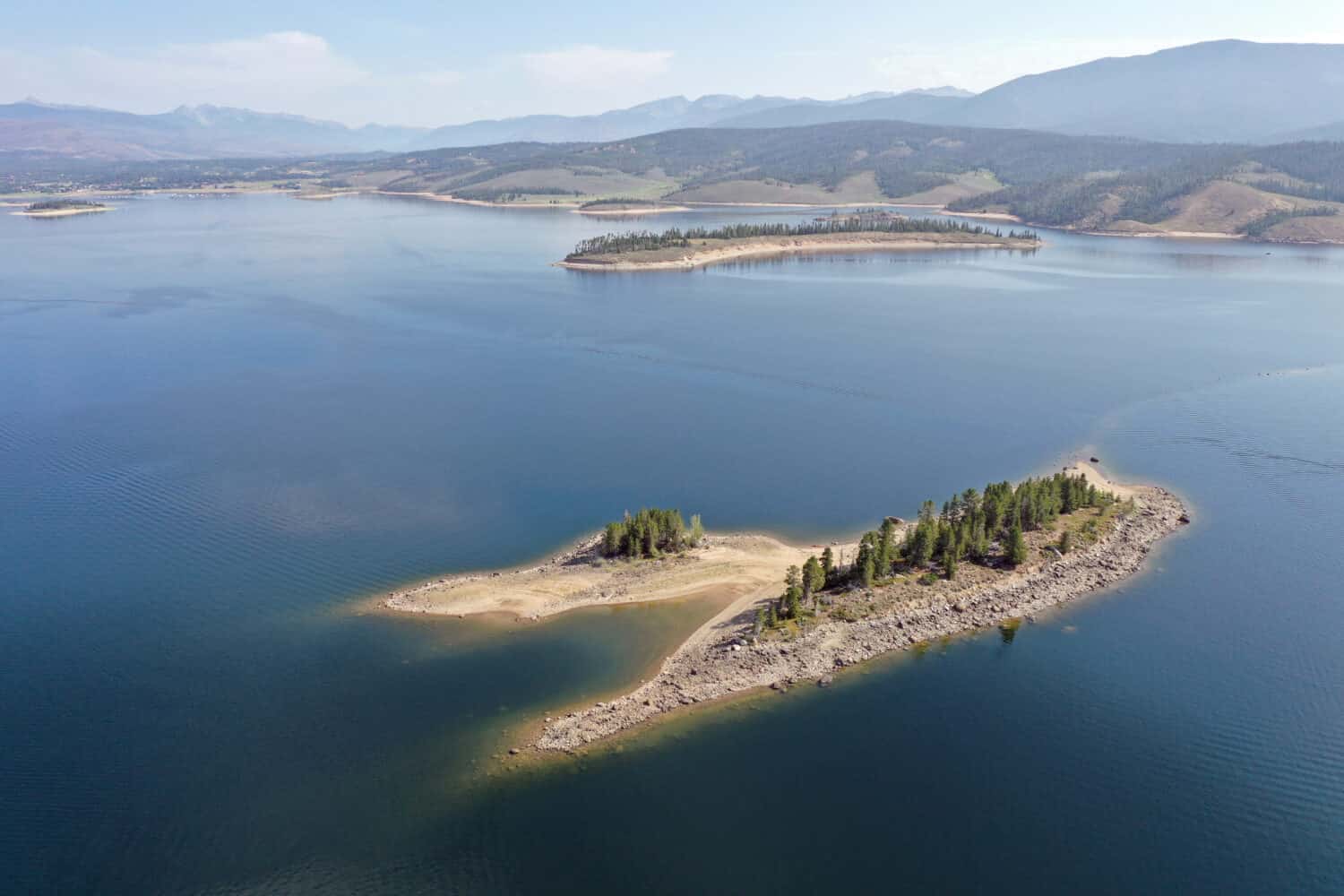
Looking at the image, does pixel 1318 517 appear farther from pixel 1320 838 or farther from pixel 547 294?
pixel 547 294

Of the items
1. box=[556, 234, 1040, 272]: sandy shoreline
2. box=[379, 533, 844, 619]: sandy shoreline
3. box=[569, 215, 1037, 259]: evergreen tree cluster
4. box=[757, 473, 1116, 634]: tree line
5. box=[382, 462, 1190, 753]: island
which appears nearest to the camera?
box=[382, 462, 1190, 753]: island

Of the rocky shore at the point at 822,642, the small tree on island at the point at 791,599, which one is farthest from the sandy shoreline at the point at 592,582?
the rocky shore at the point at 822,642

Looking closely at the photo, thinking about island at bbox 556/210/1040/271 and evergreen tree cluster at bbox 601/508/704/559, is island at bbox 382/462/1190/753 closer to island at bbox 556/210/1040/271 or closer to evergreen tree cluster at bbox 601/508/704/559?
evergreen tree cluster at bbox 601/508/704/559

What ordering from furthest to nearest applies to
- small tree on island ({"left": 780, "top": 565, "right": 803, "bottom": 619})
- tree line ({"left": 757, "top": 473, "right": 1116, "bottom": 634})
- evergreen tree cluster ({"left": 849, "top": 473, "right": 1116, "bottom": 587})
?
evergreen tree cluster ({"left": 849, "top": 473, "right": 1116, "bottom": 587}), tree line ({"left": 757, "top": 473, "right": 1116, "bottom": 634}), small tree on island ({"left": 780, "top": 565, "right": 803, "bottom": 619})

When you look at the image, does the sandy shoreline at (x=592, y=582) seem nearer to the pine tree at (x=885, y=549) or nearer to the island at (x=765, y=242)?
the pine tree at (x=885, y=549)

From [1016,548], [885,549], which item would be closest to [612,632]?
[885,549]

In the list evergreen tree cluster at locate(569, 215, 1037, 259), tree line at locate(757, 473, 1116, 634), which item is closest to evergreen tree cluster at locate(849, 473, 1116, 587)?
tree line at locate(757, 473, 1116, 634)

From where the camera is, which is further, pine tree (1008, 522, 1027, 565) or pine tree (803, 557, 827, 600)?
pine tree (1008, 522, 1027, 565)
